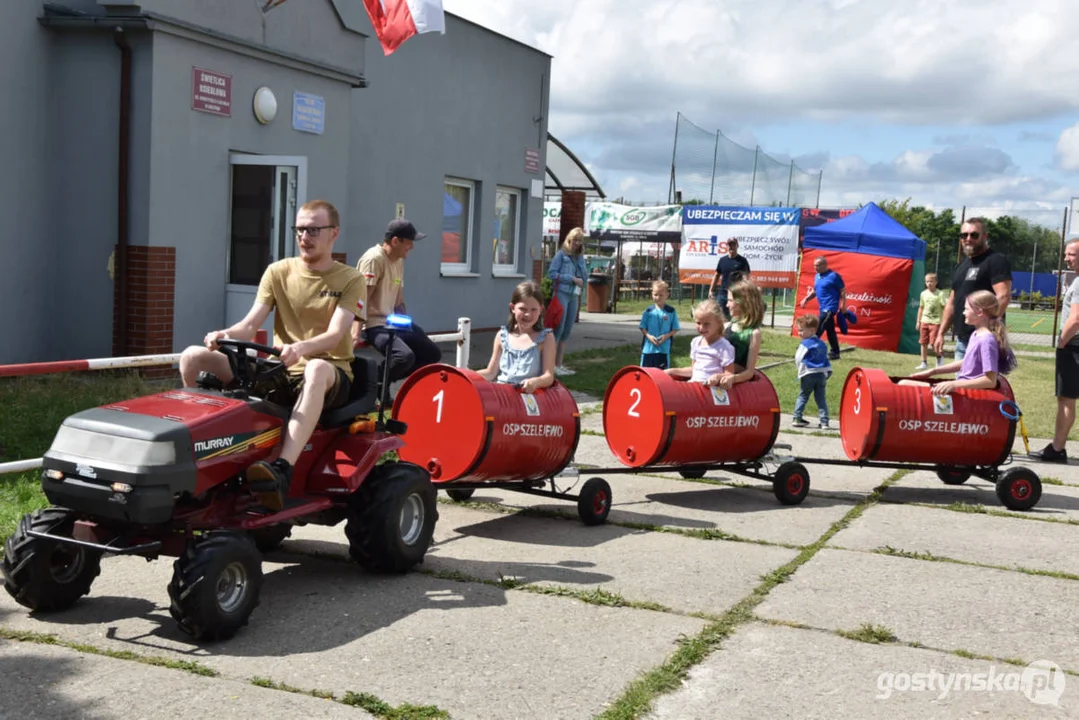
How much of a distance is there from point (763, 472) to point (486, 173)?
10.8m

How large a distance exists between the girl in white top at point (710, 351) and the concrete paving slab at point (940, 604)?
6.29 ft

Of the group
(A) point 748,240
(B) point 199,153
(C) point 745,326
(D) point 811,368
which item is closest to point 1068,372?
(D) point 811,368

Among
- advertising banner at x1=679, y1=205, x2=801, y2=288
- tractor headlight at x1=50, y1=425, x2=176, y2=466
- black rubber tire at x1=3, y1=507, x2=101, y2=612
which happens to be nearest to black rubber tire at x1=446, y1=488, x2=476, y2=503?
black rubber tire at x1=3, y1=507, x2=101, y2=612

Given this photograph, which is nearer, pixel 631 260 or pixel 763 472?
pixel 763 472

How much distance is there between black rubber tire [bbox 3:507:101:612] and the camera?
4.86 meters

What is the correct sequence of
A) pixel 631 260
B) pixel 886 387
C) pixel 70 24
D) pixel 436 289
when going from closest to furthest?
pixel 886 387 → pixel 70 24 → pixel 436 289 → pixel 631 260

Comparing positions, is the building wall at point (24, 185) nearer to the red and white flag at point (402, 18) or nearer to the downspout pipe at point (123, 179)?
the downspout pipe at point (123, 179)

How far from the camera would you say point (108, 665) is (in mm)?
4457

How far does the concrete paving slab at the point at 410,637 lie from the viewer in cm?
440

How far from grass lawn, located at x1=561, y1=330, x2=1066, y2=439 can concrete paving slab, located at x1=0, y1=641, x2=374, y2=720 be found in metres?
8.91

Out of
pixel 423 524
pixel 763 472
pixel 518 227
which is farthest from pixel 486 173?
pixel 423 524

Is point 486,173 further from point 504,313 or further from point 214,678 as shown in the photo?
point 214,678

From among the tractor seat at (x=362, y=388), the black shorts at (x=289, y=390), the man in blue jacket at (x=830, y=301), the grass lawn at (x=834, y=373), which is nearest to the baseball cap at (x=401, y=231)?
the tractor seat at (x=362, y=388)

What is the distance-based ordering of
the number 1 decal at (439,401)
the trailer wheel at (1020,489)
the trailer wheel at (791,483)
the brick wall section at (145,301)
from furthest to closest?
the brick wall section at (145,301) → the trailer wheel at (1020,489) → the trailer wheel at (791,483) → the number 1 decal at (439,401)
